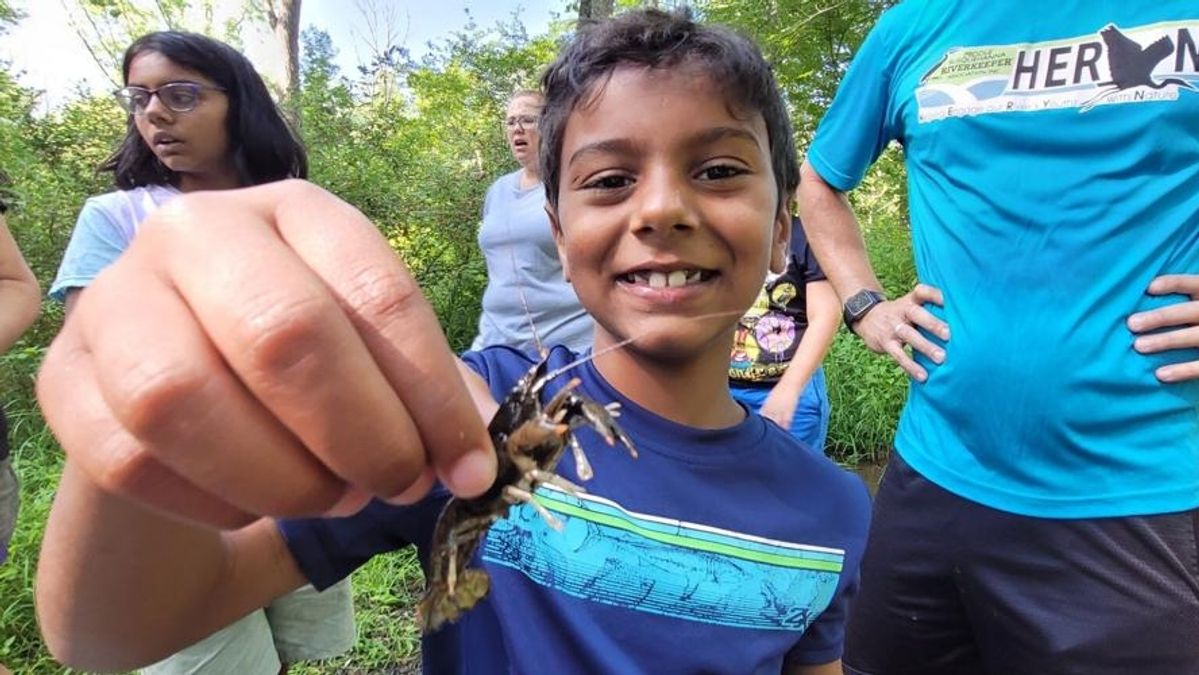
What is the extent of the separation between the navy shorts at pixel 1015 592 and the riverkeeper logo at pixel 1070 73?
41.7 inches

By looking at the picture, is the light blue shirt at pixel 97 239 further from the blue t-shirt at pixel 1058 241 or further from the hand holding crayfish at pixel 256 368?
the blue t-shirt at pixel 1058 241

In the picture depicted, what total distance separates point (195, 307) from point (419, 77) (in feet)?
38.2

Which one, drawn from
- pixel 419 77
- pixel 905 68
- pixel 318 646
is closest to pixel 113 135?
pixel 419 77

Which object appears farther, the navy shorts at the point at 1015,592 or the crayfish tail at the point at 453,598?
the navy shorts at the point at 1015,592

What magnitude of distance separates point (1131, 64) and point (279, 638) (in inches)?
132

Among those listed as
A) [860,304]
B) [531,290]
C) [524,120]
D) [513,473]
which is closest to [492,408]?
[513,473]

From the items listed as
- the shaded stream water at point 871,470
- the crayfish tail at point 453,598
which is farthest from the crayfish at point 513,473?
the shaded stream water at point 871,470

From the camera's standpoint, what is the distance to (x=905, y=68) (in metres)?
2.23

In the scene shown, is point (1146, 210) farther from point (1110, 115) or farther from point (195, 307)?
point (195, 307)

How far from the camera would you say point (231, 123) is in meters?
2.79

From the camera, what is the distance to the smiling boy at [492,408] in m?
0.65

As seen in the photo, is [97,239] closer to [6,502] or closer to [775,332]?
[6,502]

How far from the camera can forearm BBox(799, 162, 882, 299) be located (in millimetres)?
2650

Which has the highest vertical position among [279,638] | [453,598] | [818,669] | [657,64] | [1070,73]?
[657,64]
